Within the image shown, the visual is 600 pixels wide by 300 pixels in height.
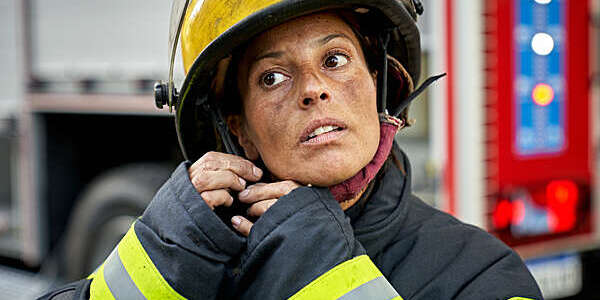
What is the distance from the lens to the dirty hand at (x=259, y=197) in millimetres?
1387

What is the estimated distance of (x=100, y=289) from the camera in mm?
1417

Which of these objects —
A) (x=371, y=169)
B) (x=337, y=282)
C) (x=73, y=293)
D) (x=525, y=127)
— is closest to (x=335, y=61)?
(x=371, y=169)

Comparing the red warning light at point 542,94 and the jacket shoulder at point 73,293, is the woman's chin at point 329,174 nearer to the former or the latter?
the jacket shoulder at point 73,293

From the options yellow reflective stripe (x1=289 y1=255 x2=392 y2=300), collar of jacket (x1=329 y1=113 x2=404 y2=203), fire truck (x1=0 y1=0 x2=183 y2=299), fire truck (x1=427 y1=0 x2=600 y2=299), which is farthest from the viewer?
fire truck (x1=0 y1=0 x2=183 y2=299)

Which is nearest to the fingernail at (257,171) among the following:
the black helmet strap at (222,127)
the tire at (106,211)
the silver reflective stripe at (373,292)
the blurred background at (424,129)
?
the black helmet strap at (222,127)

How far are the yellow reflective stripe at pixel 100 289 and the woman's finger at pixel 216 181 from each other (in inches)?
10.1

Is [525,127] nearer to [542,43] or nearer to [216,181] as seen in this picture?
[542,43]

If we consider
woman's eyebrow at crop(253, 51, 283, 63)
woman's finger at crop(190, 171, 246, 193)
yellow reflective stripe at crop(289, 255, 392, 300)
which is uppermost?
woman's eyebrow at crop(253, 51, 283, 63)

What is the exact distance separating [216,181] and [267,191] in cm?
10

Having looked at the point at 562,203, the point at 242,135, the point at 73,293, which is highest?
the point at 242,135

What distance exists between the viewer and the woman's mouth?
142 cm

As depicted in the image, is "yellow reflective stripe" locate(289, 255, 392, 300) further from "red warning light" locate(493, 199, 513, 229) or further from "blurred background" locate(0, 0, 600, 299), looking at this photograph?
"red warning light" locate(493, 199, 513, 229)

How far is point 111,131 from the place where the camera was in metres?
4.02

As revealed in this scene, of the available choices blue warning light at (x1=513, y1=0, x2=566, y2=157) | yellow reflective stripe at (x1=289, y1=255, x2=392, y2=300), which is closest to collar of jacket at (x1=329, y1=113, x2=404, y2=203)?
yellow reflective stripe at (x1=289, y1=255, x2=392, y2=300)
